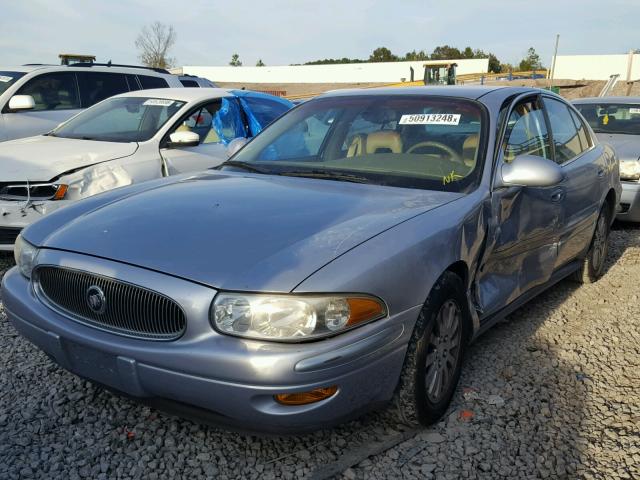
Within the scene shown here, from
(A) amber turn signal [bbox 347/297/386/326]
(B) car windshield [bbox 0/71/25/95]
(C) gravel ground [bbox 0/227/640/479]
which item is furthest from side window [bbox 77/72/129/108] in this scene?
(A) amber turn signal [bbox 347/297/386/326]

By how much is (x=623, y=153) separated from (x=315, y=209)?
5956 millimetres

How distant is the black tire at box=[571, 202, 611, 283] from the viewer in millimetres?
4973

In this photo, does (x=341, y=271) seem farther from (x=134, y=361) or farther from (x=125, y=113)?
(x=125, y=113)

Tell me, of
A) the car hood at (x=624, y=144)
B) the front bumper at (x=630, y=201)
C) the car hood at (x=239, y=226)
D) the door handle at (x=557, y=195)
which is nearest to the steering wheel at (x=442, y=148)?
the car hood at (x=239, y=226)

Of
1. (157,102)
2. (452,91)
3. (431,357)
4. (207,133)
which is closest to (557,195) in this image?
(452,91)

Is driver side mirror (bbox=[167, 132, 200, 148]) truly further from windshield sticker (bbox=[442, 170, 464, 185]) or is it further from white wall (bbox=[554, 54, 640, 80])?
white wall (bbox=[554, 54, 640, 80])

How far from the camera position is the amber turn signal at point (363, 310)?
226 cm

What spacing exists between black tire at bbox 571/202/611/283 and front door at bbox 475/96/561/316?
1.07m

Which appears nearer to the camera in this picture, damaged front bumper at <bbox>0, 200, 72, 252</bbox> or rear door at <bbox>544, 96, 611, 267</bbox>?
rear door at <bbox>544, 96, 611, 267</bbox>

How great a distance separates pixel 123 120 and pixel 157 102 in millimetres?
394

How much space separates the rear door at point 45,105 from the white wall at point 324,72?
58748 millimetres

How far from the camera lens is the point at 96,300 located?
7.89ft

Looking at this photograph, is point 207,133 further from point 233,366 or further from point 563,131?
point 233,366

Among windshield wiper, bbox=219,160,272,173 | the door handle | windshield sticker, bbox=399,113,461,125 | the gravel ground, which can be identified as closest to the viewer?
the gravel ground
